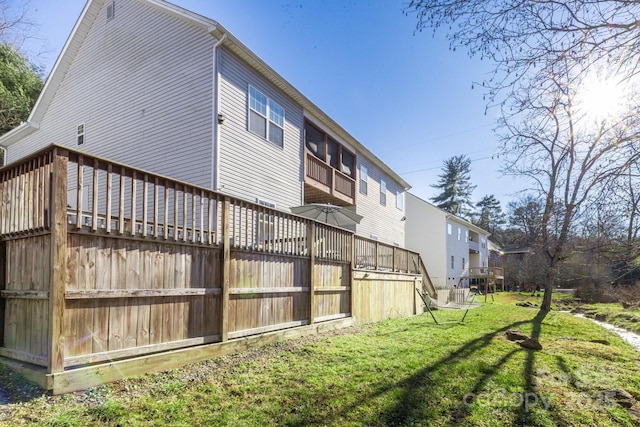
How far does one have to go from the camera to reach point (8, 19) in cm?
1323

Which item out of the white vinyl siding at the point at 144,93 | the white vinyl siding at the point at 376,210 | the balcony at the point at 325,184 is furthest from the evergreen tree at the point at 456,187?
the white vinyl siding at the point at 144,93

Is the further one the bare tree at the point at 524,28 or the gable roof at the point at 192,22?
the gable roof at the point at 192,22

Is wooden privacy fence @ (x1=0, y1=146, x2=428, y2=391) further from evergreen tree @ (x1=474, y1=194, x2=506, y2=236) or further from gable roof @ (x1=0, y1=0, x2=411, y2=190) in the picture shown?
evergreen tree @ (x1=474, y1=194, x2=506, y2=236)

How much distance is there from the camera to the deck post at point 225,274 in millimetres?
5105

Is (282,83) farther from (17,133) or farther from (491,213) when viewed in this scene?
(491,213)

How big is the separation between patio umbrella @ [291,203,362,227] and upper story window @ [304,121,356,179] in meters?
3.19

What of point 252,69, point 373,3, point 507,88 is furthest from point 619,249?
point 252,69

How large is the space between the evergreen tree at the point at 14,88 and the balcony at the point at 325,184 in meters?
14.8

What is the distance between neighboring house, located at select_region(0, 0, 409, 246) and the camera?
952 centimetres

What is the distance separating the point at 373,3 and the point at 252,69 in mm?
6573

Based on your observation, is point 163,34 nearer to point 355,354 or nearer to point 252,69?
point 252,69

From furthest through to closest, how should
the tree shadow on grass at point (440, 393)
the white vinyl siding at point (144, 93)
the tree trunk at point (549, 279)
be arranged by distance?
the tree trunk at point (549, 279) < the white vinyl siding at point (144, 93) < the tree shadow on grass at point (440, 393)

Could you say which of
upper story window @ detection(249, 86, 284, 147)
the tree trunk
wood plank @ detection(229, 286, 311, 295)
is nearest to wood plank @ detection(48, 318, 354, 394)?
wood plank @ detection(229, 286, 311, 295)

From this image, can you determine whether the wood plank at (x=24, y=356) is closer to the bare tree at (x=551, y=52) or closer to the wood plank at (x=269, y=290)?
the wood plank at (x=269, y=290)
